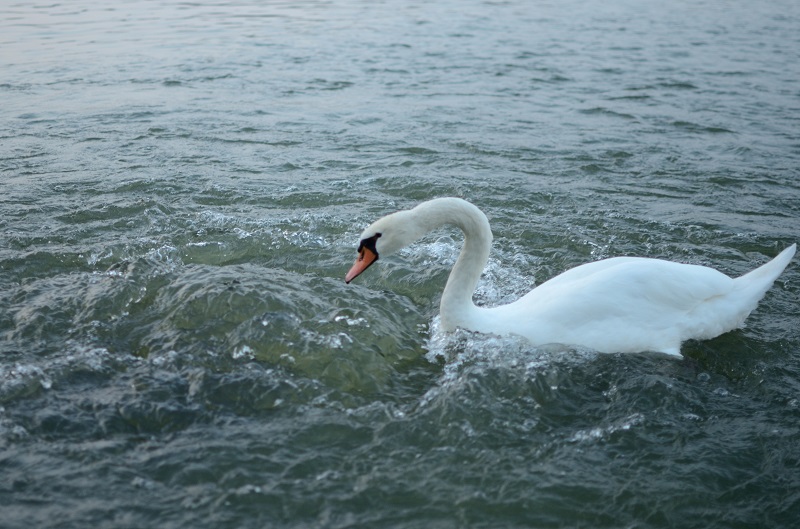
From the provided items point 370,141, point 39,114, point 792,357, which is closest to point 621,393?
point 792,357

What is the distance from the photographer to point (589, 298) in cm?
568

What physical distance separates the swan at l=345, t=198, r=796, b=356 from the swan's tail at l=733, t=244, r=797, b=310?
1 centimetres

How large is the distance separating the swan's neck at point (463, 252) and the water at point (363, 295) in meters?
0.20

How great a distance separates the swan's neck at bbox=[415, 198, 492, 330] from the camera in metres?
5.78

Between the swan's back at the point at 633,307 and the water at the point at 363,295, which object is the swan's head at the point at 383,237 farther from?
the swan's back at the point at 633,307

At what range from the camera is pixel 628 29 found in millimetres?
19719

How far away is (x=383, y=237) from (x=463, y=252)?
66 centimetres

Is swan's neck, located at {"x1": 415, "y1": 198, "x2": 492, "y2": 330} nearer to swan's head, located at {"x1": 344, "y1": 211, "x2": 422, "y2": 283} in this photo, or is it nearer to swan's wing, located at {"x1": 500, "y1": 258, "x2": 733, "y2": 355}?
swan's head, located at {"x1": 344, "y1": 211, "x2": 422, "y2": 283}

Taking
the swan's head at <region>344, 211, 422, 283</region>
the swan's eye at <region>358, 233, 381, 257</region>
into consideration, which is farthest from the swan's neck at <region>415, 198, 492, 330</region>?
the swan's eye at <region>358, 233, 381, 257</region>

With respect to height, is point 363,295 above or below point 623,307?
below

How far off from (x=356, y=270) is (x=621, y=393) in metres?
1.87

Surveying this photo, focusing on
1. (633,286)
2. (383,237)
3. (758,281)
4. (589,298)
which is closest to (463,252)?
(383,237)

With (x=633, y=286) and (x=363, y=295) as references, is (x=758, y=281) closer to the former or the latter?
(x=633, y=286)

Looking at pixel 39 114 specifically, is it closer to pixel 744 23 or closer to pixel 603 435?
pixel 603 435
